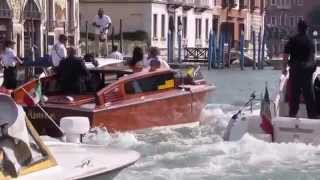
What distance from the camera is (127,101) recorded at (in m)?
13.7

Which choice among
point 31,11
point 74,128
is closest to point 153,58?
point 74,128

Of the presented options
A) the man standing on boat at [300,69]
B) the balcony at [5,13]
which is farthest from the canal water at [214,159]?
the balcony at [5,13]

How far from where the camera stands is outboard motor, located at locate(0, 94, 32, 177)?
6305 millimetres

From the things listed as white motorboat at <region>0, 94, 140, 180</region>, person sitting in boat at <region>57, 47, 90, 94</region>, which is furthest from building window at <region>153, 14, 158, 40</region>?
white motorboat at <region>0, 94, 140, 180</region>

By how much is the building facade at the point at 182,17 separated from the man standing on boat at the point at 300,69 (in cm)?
4494

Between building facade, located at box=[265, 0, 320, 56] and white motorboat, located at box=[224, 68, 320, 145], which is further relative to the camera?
building facade, located at box=[265, 0, 320, 56]

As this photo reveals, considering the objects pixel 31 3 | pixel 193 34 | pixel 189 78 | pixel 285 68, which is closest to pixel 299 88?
pixel 285 68

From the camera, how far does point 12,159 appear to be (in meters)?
6.35

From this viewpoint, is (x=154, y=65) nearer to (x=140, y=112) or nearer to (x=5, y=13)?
(x=140, y=112)

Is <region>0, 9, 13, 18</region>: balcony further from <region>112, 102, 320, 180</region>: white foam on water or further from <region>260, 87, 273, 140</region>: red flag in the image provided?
<region>260, 87, 273, 140</region>: red flag

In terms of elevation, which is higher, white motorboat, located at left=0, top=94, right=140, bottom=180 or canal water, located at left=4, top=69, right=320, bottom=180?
white motorboat, located at left=0, top=94, right=140, bottom=180

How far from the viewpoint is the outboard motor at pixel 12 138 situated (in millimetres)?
6305

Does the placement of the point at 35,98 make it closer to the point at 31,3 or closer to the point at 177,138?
the point at 177,138

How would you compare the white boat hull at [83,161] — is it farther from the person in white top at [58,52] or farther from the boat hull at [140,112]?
the person in white top at [58,52]
